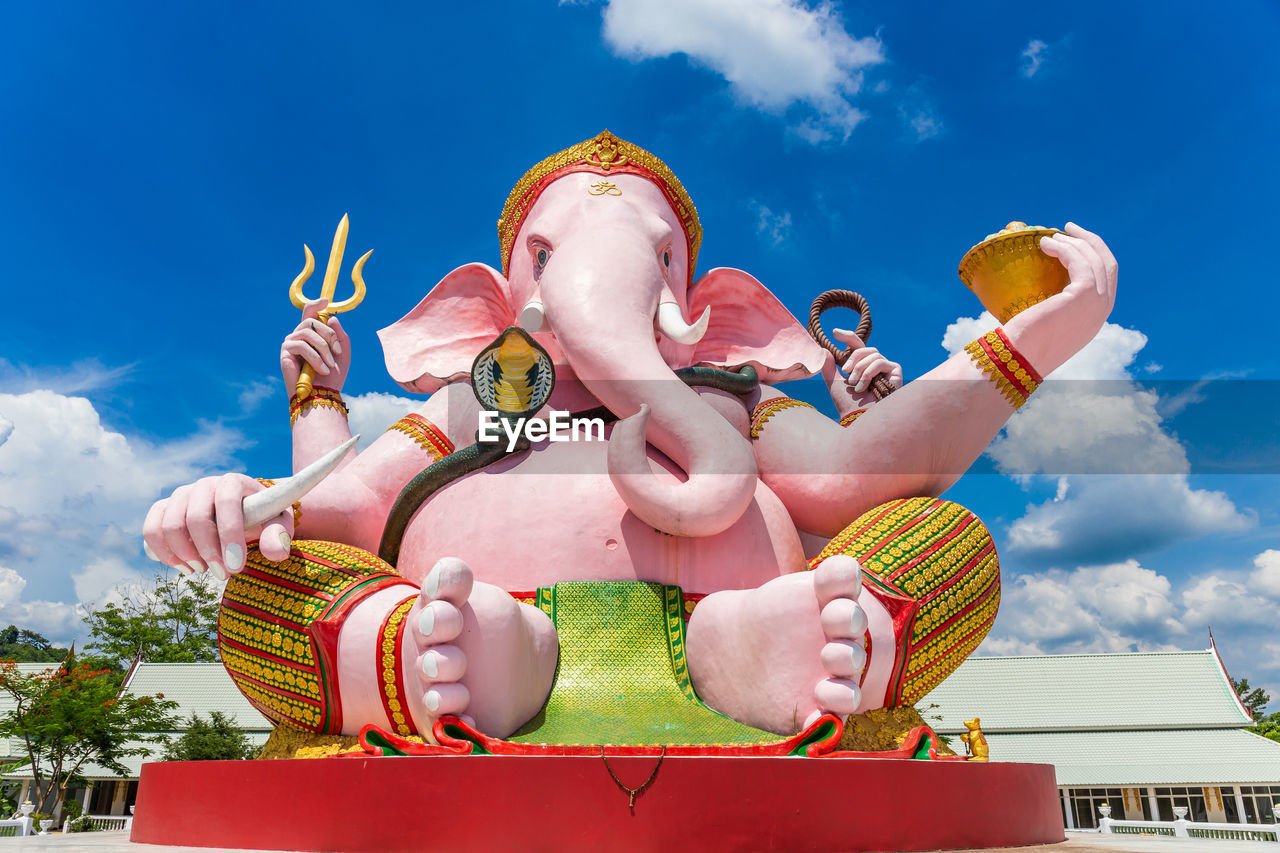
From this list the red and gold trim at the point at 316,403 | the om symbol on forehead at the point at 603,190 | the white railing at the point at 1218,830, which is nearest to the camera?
the om symbol on forehead at the point at 603,190

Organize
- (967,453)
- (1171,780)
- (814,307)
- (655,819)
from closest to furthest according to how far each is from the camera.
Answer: (655,819) < (967,453) < (814,307) < (1171,780)

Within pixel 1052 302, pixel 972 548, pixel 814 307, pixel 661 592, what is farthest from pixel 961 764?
pixel 814 307

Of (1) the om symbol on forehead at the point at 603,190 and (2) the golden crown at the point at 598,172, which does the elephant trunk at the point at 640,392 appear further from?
(2) the golden crown at the point at 598,172

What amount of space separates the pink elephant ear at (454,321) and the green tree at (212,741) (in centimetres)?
1348

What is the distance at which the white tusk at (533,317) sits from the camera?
4.27 metres

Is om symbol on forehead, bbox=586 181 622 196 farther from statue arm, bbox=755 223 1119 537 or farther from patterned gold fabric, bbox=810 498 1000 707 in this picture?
patterned gold fabric, bbox=810 498 1000 707

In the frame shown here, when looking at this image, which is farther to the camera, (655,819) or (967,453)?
(967,453)

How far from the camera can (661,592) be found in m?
3.79

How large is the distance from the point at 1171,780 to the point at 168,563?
18.1 meters

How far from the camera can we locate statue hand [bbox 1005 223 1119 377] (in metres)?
3.93

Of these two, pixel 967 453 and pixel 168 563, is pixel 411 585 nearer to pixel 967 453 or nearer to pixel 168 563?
pixel 168 563

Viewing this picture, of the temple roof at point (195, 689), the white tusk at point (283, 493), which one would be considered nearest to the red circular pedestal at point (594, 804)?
the white tusk at point (283, 493)

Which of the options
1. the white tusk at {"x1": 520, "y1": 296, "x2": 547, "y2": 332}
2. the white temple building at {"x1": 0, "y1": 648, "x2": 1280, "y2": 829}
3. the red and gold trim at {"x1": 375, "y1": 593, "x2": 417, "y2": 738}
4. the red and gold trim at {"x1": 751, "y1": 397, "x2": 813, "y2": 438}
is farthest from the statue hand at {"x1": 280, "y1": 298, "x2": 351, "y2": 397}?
the white temple building at {"x1": 0, "y1": 648, "x2": 1280, "y2": 829}

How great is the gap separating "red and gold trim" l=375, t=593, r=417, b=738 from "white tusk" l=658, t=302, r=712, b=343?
1721 millimetres
